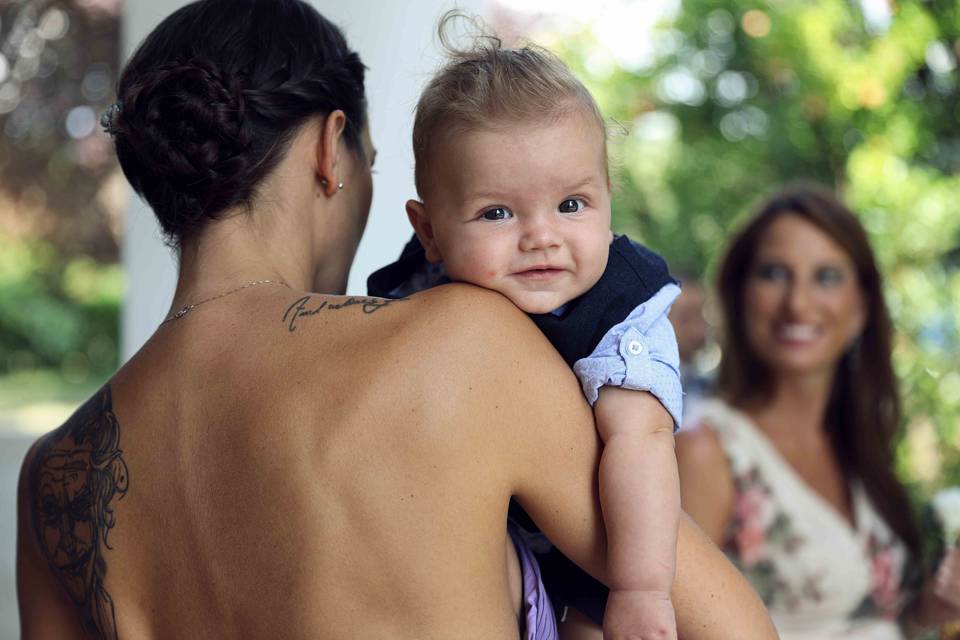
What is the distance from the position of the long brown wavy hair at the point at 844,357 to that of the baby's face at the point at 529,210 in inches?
85.9

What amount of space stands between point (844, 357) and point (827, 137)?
3526mm

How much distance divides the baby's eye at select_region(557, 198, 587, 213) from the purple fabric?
45 cm

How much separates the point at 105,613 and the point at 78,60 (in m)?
9.53

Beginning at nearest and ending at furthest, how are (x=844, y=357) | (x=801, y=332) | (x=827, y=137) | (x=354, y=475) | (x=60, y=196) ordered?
(x=354, y=475), (x=801, y=332), (x=844, y=357), (x=827, y=137), (x=60, y=196)

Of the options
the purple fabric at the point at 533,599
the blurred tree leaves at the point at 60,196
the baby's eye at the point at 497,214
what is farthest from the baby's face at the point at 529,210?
the blurred tree leaves at the point at 60,196

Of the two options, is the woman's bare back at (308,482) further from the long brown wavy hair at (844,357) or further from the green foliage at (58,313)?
the green foliage at (58,313)

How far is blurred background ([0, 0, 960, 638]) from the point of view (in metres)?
3.63

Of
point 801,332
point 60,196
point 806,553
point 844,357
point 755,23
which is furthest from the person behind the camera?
point 60,196

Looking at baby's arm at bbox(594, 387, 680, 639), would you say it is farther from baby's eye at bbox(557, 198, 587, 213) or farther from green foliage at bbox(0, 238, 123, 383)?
green foliage at bbox(0, 238, 123, 383)

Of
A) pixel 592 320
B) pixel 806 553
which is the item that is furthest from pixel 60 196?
pixel 592 320

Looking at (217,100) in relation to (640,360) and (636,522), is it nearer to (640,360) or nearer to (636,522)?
(640,360)

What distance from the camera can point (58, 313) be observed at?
1362 centimetres

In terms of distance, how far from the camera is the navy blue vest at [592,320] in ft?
4.88

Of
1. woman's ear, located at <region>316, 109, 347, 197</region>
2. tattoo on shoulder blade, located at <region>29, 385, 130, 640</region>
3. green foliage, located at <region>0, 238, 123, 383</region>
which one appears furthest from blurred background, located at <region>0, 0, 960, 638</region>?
green foliage, located at <region>0, 238, 123, 383</region>
